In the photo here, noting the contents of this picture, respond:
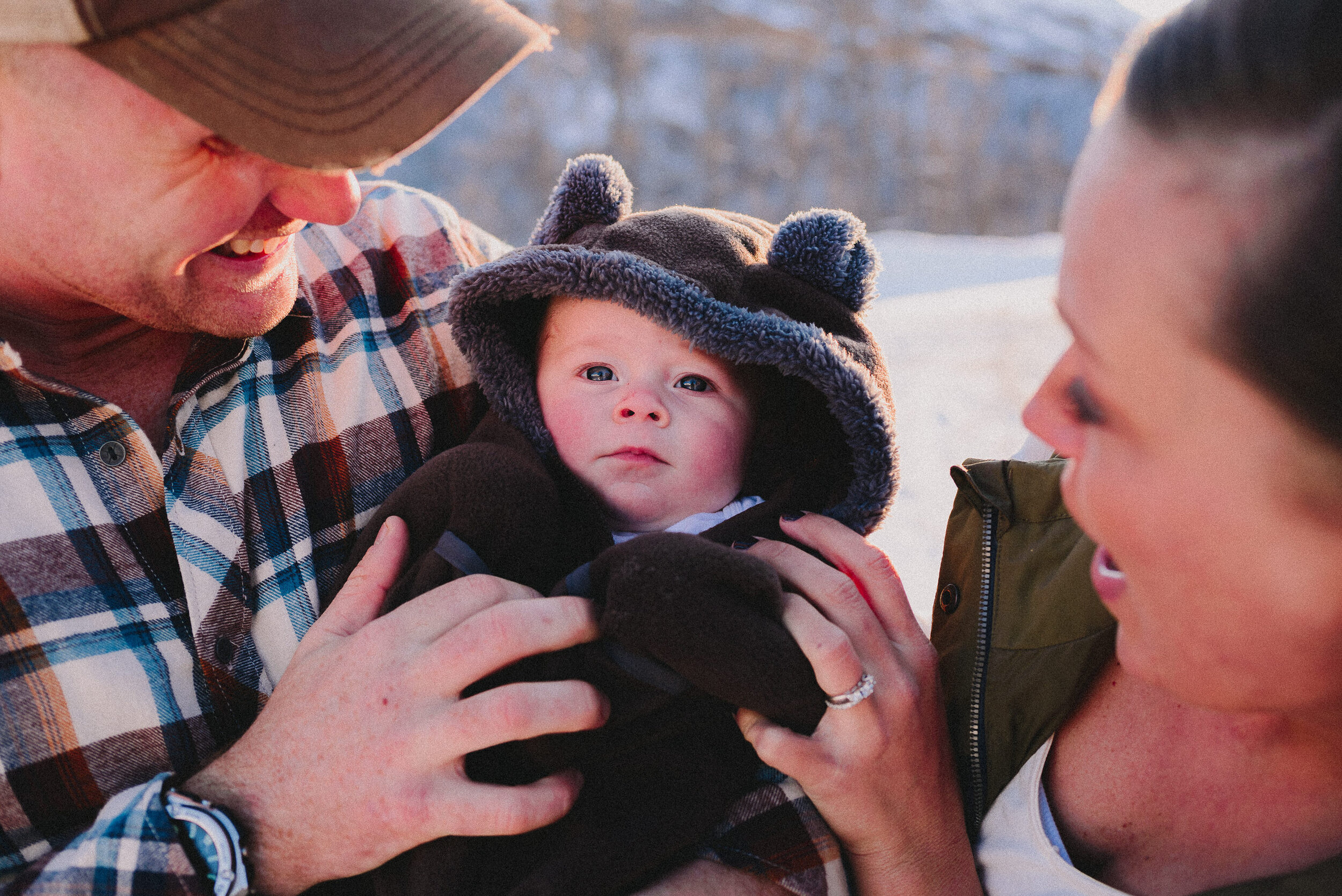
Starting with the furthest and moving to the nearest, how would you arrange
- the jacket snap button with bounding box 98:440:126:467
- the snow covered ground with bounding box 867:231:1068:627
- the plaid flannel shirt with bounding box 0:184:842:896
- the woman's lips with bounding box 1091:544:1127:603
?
the snow covered ground with bounding box 867:231:1068:627 < the jacket snap button with bounding box 98:440:126:467 < the plaid flannel shirt with bounding box 0:184:842:896 < the woman's lips with bounding box 1091:544:1127:603

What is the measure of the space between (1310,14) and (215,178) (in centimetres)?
139

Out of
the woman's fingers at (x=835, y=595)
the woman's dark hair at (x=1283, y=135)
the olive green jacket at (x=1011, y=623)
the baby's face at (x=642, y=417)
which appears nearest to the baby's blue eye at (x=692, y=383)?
the baby's face at (x=642, y=417)

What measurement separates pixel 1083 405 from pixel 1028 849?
716mm

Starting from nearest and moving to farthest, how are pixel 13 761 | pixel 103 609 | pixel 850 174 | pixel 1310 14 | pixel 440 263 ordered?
pixel 1310 14
pixel 13 761
pixel 103 609
pixel 440 263
pixel 850 174

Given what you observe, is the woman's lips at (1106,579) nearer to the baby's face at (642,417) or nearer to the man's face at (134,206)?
the baby's face at (642,417)

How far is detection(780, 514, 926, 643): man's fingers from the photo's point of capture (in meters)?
1.59

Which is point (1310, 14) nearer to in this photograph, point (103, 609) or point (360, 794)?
point (360, 794)

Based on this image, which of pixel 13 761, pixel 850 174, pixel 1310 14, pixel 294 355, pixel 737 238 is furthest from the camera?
pixel 850 174

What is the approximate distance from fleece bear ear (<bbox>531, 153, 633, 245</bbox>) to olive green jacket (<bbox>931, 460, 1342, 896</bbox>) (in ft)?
2.90

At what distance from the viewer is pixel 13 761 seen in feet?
4.21

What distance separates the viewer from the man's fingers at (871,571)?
1.59 metres

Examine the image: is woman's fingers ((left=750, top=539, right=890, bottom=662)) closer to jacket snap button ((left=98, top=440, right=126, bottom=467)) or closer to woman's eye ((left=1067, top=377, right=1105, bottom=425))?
woman's eye ((left=1067, top=377, right=1105, bottom=425))

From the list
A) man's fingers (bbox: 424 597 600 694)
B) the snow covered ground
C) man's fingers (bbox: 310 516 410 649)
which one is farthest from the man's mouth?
the snow covered ground

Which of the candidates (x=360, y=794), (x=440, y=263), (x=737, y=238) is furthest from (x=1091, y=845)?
(x=440, y=263)
